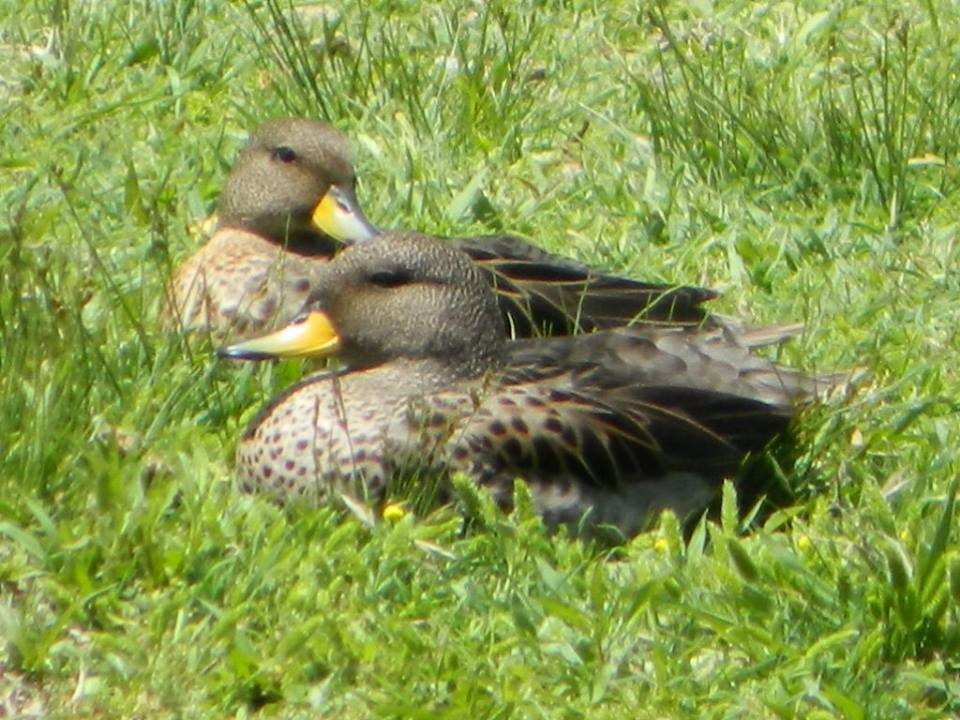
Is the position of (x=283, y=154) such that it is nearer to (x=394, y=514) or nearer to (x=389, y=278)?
(x=389, y=278)

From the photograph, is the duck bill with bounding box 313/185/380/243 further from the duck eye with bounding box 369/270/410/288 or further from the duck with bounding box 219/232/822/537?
the duck eye with bounding box 369/270/410/288

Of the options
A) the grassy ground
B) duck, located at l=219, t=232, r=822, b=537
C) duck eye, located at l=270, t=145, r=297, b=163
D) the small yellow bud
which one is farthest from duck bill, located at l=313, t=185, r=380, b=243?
the small yellow bud

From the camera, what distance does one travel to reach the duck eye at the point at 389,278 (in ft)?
20.4

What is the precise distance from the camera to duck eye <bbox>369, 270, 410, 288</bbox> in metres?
6.23

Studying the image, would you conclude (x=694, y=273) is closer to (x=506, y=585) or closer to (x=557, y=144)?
(x=557, y=144)

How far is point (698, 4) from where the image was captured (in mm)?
9148

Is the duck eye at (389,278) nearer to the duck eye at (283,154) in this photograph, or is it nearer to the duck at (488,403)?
the duck at (488,403)

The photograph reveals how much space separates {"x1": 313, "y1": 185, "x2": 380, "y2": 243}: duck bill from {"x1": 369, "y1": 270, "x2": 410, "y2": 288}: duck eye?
902 millimetres

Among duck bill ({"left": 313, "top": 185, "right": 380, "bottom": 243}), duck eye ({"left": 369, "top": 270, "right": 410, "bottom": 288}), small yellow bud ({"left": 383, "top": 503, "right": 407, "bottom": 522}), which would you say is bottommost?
small yellow bud ({"left": 383, "top": 503, "right": 407, "bottom": 522})

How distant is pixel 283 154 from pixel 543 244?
0.91 metres


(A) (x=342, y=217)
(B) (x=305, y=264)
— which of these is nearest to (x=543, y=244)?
(A) (x=342, y=217)

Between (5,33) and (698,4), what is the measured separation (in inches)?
107

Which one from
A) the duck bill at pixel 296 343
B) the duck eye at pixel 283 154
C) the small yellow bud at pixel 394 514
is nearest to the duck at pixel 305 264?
the duck eye at pixel 283 154

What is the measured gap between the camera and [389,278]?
6.24 m
